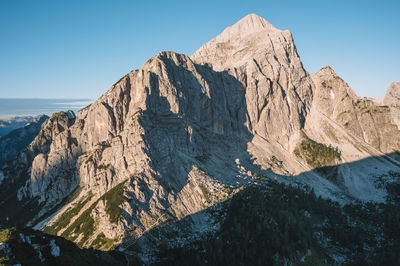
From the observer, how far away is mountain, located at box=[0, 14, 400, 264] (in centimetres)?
8288

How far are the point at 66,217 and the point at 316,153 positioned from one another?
4717 inches

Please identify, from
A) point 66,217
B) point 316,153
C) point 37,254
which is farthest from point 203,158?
point 37,254

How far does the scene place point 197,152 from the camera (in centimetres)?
11944

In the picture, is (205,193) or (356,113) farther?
(356,113)

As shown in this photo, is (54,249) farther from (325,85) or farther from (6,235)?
(325,85)

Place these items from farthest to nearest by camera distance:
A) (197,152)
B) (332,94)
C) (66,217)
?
(332,94) < (197,152) < (66,217)

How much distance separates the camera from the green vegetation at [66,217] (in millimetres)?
90544

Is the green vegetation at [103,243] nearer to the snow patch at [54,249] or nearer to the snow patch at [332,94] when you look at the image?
the snow patch at [54,249]

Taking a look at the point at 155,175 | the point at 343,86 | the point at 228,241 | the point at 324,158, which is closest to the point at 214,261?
the point at 228,241

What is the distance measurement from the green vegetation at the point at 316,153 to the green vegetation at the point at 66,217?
106m

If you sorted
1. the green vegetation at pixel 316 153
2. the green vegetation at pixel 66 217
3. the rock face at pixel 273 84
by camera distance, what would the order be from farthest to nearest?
1. the rock face at pixel 273 84
2. the green vegetation at pixel 316 153
3. the green vegetation at pixel 66 217

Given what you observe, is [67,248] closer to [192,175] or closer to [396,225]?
[192,175]

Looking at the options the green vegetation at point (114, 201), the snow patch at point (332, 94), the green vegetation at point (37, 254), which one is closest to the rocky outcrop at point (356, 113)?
the snow patch at point (332, 94)

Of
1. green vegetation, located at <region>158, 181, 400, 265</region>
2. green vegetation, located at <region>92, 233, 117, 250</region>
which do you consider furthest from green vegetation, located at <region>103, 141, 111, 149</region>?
green vegetation, located at <region>158, 181, 400, 265</region>
